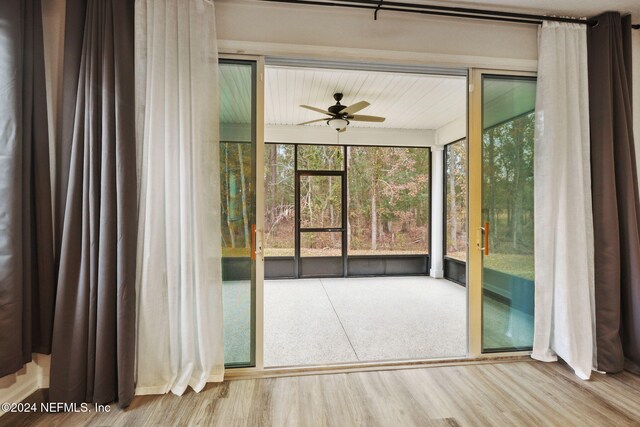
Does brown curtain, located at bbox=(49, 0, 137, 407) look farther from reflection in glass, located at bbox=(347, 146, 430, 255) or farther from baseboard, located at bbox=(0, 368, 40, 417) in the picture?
reflection in glass, located at bbox=(347, 146, 430, 255)

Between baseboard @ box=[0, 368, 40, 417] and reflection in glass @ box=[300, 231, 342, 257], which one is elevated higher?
reflection in glass @ box=[300, 231, 342, 257]

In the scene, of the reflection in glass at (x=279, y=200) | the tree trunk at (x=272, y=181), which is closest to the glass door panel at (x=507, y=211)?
the reflection in glass at (x=279, y=200)

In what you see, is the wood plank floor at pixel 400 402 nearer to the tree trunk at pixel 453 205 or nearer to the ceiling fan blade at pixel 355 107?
the ceiling fan blade at pixel 355 107

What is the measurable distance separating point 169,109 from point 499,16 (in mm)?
2374

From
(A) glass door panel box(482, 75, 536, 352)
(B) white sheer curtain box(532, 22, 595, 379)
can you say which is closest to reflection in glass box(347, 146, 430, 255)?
(A) glass door panel box(482, 75, 536, 352)

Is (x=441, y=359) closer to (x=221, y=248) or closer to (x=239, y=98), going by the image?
(x=221, y=248)

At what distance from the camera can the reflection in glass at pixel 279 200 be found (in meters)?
5.43

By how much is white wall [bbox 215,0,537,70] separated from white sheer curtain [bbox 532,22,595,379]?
0.22m

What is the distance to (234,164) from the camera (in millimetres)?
2164

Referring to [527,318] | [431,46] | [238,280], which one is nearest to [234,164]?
[238,280]

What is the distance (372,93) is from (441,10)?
1693mm

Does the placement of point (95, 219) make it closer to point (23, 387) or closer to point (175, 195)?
point (175, 195)

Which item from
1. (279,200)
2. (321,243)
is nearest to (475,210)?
(321,243)

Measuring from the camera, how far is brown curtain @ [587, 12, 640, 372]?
2150 mm
